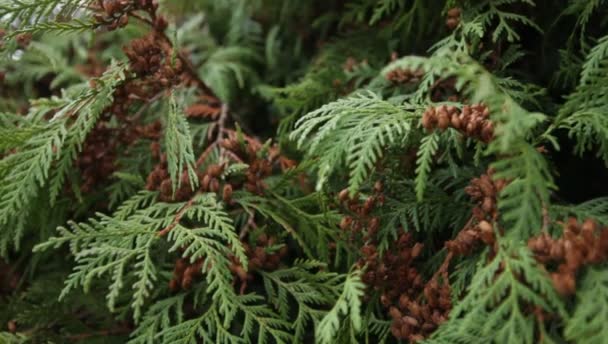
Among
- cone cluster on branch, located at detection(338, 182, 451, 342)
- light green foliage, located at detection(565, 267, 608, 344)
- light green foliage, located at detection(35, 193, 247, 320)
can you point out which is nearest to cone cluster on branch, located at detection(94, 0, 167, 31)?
light green foliage, located at detection(35, 193, 247, 320)

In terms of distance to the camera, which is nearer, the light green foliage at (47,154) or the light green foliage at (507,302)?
the light green foliage at (507,302)

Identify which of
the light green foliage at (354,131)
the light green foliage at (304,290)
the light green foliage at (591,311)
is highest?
the light green foliage at (354,131)

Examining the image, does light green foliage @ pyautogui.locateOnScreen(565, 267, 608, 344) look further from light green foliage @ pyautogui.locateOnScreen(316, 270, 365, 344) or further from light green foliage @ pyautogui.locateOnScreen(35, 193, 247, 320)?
light green foliage @ pyautogui.locateOnScreen(35, 193, 247, 320)

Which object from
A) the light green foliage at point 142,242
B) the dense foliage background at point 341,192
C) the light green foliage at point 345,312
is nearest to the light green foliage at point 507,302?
the dense foliage background at point 341,192

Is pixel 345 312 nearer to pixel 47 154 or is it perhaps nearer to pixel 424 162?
pixel 424 162

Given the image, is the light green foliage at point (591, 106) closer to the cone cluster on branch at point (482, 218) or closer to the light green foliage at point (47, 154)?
the cone cluster on branch at point (482, 218)

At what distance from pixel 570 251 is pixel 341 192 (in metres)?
0.50

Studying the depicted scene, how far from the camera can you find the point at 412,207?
1.37 meters

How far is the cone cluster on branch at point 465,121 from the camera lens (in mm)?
1179

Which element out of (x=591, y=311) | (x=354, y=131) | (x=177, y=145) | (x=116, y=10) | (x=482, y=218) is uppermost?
(x=116, y=10)

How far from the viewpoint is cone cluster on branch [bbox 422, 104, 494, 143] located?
1.18m

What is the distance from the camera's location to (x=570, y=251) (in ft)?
3.35

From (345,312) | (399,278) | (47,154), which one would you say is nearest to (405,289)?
(399,278)

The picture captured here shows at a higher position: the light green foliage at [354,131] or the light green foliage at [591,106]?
the light green foliage at [354,131]
